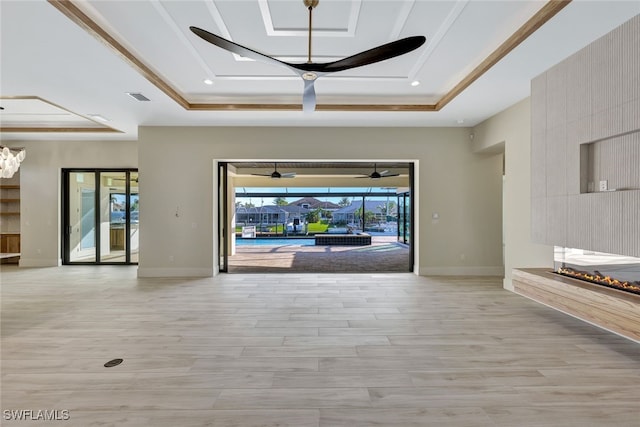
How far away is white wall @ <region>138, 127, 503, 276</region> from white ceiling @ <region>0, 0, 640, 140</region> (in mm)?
653

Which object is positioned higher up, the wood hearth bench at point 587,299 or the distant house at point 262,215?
the distant house at point 262,215

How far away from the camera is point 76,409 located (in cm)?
223

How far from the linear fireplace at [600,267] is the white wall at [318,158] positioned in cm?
255

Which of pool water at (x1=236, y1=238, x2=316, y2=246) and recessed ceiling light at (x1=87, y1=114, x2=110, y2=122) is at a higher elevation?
recessed ceiling light at (x1=87, y1=114, x2=110, y2=122)

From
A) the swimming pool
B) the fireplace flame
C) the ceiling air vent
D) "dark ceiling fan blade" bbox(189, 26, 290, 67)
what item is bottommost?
the swimming pool

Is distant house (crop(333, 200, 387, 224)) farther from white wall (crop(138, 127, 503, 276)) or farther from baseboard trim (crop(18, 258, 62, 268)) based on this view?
baseboard trim (crop(18, 258, 62, 268))

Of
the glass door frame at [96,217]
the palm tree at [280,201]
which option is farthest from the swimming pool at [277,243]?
the glass door frame at [96,217]

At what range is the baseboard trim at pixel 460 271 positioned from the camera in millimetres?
6590

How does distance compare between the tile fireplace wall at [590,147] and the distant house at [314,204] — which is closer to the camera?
the tile fireplace wall at [590,147]

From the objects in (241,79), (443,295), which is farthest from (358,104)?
(443,295)

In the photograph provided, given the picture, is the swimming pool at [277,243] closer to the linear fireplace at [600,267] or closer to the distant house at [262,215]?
the distant house at [262,215]

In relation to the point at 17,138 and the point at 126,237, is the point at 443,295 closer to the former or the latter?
the point at 126,237

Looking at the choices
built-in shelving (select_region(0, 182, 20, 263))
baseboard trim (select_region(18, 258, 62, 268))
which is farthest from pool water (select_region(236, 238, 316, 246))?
built-in shelving (select_region(0, 182, 20, 263))

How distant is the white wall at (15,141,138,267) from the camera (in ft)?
25.9
